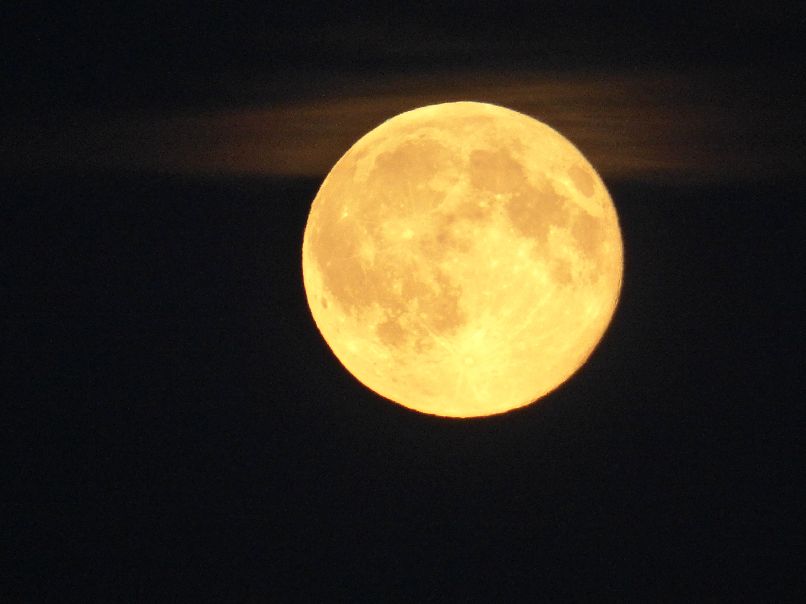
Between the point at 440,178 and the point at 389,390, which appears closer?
the point at 440,178

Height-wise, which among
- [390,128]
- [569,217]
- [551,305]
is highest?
[390,128]

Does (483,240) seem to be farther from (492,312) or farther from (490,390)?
(490,390)

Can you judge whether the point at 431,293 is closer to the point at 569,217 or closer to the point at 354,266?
the point at 354,266

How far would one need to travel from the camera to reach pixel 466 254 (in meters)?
1.97

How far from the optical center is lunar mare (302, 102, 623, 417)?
198 centimetres

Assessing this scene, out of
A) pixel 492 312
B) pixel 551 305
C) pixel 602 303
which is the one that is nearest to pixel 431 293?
pixel 492 312

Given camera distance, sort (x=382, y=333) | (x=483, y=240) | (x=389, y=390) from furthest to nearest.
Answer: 1. (x=389, y=390)
2. (x=382, y=333)
3. (x=483, y=240)

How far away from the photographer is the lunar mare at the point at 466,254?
A: 6.51ft

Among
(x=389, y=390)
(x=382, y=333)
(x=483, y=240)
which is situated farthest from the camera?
(x=389, y=390)

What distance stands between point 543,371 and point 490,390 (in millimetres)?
151

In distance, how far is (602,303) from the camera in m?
2.17

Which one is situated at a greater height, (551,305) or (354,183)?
(354,183)

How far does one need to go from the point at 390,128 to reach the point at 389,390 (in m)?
0.69

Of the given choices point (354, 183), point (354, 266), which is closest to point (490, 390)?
point (354, 266)
